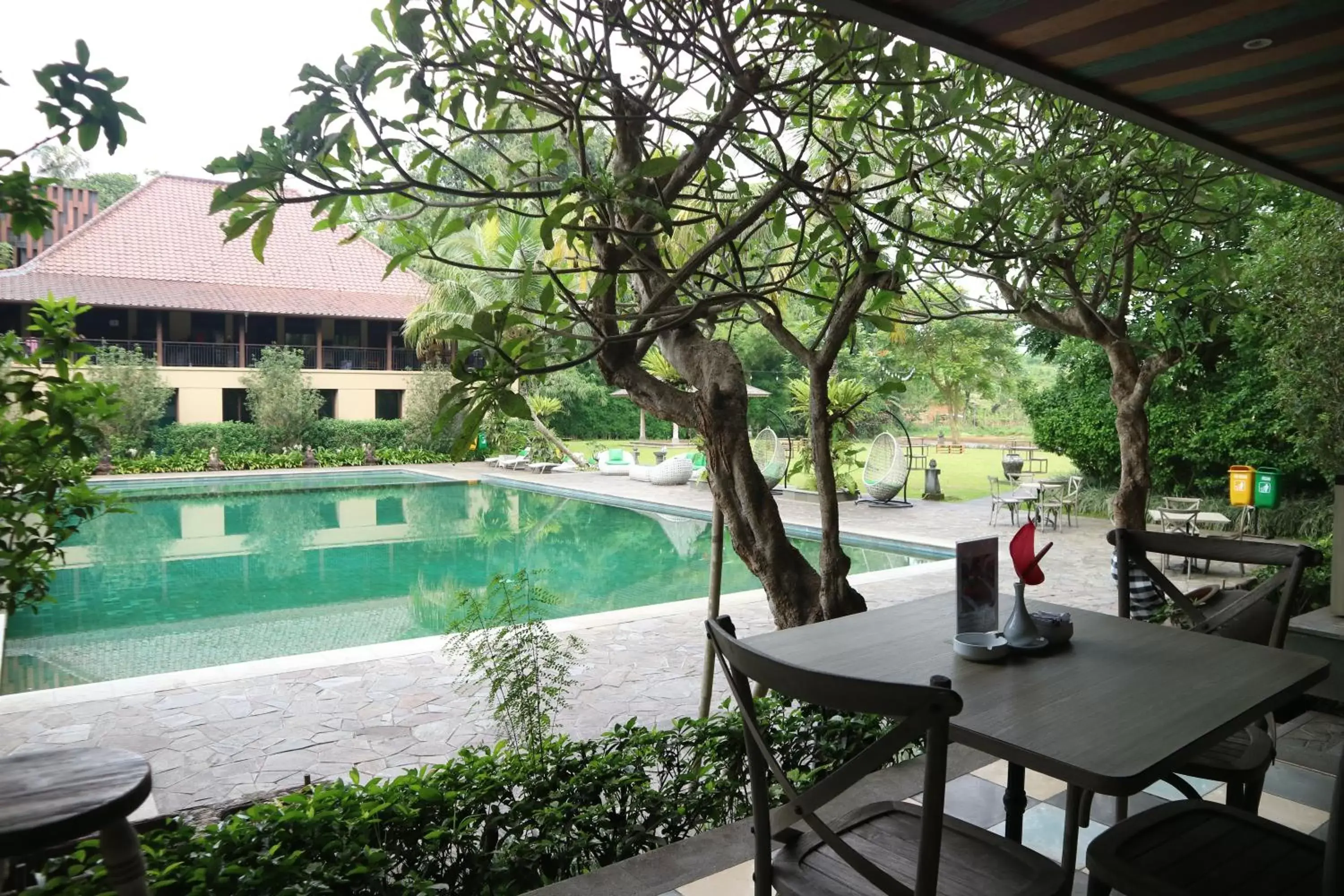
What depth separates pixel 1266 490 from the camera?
33.3 ft

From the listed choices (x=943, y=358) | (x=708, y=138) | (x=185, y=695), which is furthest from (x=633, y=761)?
(x=943, y=358)

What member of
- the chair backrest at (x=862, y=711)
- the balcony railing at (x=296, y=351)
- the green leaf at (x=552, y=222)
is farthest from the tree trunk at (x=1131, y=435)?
the balcony railing at (x=296, y=351)

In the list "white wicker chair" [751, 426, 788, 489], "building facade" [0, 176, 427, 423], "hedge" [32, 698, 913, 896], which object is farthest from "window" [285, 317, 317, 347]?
"hedge" [32, 698, 913, 896]

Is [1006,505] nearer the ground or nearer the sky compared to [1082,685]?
nearer the ground

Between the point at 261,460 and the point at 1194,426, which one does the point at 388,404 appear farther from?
the point at 1194,426

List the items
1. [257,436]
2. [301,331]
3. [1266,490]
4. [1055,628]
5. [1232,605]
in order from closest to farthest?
[1055,628], [1232,605], [1266,490], [257,436], [301,331]

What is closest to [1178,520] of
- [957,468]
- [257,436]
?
[957,468]

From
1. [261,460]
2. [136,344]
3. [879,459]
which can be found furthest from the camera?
[136,344]

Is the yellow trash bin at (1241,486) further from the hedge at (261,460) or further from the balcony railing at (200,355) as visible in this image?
the balcony railing at (200,355)

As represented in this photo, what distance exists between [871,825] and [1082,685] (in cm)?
50

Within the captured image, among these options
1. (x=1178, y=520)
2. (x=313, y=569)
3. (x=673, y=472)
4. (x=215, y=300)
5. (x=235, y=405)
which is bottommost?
(x=313, y=569)

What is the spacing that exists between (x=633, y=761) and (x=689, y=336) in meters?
1.36

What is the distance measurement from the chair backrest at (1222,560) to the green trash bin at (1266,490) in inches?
344

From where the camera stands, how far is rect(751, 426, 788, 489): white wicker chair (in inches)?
623
